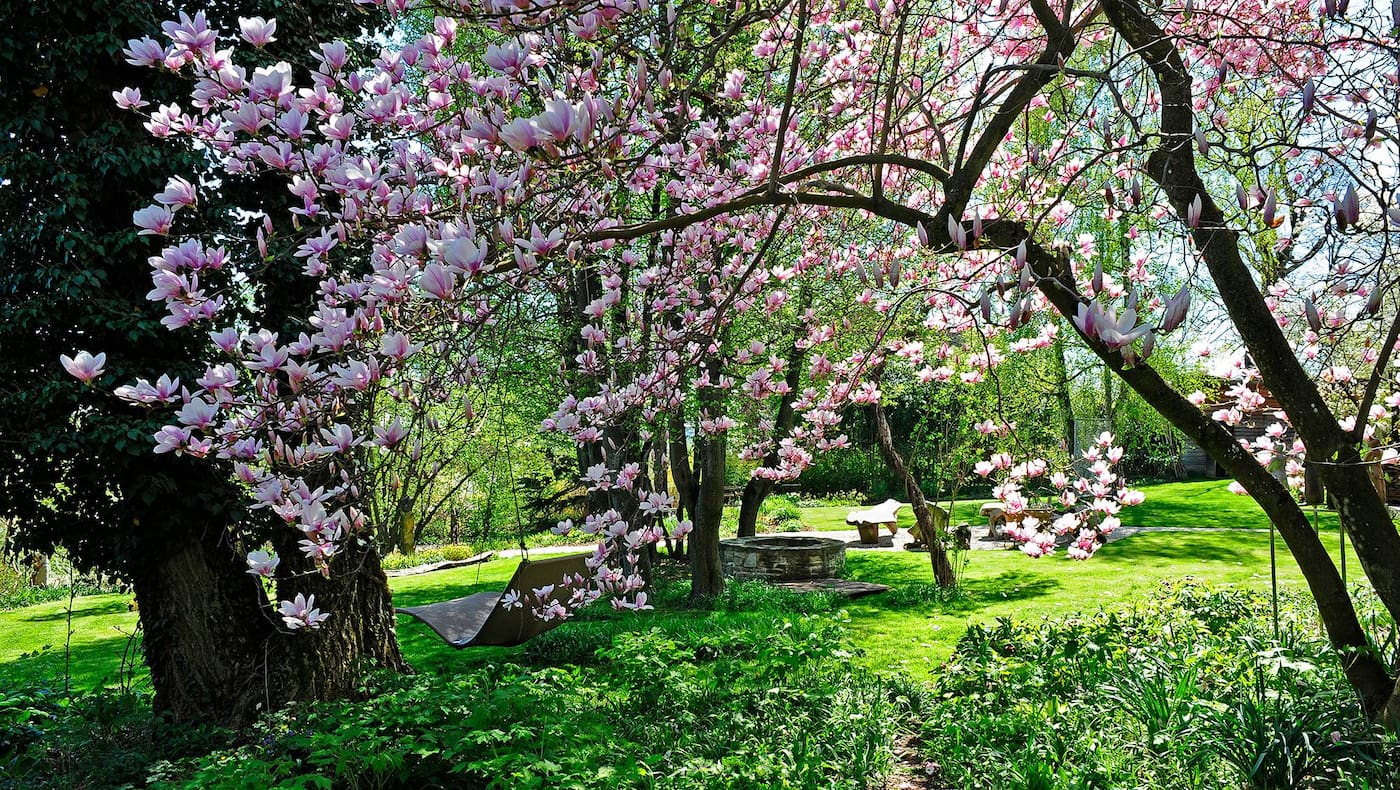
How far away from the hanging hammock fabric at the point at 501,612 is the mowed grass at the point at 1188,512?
10.6 meters

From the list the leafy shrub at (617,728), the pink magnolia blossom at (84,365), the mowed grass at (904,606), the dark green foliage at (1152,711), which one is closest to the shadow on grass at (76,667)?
the mowed grass at (904,606)

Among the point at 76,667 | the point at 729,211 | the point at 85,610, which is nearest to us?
the point at 729,211

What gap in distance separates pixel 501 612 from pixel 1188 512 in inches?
507

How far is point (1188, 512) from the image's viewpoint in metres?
14.3

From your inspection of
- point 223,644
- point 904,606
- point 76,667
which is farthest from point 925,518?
point 76,667

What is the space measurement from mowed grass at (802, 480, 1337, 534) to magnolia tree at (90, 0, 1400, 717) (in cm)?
872

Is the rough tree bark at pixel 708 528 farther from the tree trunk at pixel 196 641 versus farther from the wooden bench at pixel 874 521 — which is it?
the wooden bench at pixel 874 521

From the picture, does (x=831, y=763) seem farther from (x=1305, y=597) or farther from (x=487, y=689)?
(x=1305, y=597)

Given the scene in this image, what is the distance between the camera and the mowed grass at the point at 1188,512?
1312 cm

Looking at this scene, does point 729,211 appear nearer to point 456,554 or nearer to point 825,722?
point 825,722

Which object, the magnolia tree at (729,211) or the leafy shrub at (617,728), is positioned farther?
the leafy shrub at (617,728)

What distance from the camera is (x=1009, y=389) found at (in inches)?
487

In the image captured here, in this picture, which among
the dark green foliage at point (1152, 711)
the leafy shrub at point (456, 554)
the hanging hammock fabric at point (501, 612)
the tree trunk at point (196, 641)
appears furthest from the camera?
the leafy shrub at point (456, 554)

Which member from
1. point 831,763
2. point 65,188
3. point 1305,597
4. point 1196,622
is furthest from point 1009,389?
point 65,188
